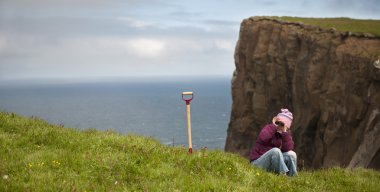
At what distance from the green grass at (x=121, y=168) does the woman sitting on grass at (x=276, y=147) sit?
0.55 metres

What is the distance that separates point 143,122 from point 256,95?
130 metres

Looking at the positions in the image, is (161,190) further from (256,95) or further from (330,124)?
(256,95)

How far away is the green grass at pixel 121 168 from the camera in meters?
9.34

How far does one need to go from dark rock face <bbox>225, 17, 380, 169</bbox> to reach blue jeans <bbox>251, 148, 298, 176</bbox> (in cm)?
2931

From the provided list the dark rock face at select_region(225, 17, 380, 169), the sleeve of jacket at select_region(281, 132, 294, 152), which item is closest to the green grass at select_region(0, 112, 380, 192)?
the sleeve of jacket at select_region(281, 132, 294, 152)

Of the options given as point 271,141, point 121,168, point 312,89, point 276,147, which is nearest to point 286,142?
point 276,147

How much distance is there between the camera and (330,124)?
54.6m

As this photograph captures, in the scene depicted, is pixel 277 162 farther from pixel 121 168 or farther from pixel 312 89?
pixel 312 89

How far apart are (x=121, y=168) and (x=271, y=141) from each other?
5.04 m

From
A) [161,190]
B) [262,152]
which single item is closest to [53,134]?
[161,190]

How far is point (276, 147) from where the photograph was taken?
13000 mm

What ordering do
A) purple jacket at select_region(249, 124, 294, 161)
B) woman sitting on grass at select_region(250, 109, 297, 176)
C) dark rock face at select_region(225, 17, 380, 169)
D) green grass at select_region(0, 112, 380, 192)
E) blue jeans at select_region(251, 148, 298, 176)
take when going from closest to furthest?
1. green grass at select_region(0, 112, 380, 192)
2. blue jeans at select_region(251, 148, 298, 176)
3. woman sitting on grass at select_region(250, 109, 297, 176)
4. purple jacket at select_region(249, 124, 294, 161)
5. dark rock face at select_region(225, 17, 380, 169)

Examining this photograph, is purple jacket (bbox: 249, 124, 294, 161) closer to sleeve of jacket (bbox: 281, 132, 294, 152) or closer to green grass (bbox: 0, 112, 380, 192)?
sleeve of jacket (bbox: 281, 132, 294, 152)

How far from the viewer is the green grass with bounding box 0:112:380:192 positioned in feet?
30.6
